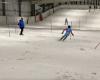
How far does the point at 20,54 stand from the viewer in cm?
1700

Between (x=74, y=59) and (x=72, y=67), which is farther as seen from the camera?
(x=74, y=59)

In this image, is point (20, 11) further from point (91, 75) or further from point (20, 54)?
point (91, 75)

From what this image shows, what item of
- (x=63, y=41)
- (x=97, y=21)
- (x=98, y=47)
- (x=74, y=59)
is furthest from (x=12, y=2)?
(x=74, y=59)

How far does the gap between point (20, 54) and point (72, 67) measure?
405cm

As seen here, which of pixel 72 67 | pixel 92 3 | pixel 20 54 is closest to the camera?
pixel 72 67

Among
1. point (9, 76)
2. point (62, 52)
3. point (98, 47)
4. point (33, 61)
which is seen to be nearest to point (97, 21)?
point (98, 47)

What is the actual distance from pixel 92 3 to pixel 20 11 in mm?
25343

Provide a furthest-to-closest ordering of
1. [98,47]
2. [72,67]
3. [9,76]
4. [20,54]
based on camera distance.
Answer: [98,47] → [20,54] → [72,67] → [9,76]

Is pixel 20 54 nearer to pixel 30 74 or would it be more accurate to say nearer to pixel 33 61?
pixel 33 61

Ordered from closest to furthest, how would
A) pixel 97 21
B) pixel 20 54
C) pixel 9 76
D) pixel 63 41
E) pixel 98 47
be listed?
pixel 9 76
pixel 20 54
pixel 98 47
pixel 63 41
pixel 97 21

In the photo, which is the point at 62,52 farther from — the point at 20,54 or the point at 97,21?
the point at 97,21

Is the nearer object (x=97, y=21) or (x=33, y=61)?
(x=33, y=61)

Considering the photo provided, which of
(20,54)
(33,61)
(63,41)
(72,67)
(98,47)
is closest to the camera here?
(72,67)

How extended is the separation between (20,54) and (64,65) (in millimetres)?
3526
